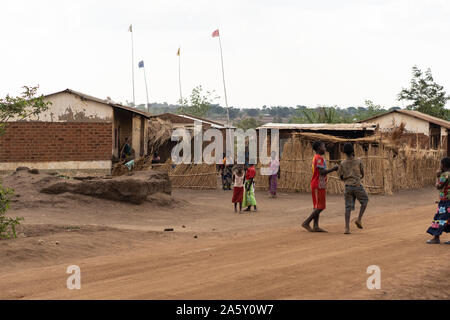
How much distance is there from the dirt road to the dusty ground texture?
1 cm

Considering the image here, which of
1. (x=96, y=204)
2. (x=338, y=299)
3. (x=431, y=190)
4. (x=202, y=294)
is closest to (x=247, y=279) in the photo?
(x=202, y=294)

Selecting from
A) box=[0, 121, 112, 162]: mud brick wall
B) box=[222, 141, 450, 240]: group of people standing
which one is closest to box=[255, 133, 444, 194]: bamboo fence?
box=[0, 121, 112, 162]: mud brick wall

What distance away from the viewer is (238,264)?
7.77m

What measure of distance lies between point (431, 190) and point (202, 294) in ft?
70.0

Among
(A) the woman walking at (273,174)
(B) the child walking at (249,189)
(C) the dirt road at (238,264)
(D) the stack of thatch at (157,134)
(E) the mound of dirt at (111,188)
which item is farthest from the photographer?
(D) the stack of thatch at (157,134)

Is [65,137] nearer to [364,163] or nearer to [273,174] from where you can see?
[273,174]

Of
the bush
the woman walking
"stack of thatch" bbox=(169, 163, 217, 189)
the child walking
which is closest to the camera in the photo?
the bush

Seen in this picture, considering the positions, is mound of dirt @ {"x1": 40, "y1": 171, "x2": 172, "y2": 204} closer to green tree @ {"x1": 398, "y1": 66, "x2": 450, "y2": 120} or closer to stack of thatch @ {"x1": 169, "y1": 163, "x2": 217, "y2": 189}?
stack of thatch @ {"x1": 169, "y1": 163, "x2": 217, "y2": 189}

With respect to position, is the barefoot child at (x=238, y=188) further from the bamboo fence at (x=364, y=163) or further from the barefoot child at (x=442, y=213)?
the barefoot child at (x=442, y=213)

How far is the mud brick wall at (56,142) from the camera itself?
71.9 feet

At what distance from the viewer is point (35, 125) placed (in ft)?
72.3

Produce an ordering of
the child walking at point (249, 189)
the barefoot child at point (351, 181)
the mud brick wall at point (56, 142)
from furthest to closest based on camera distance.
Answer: the mud brick wall at point (56, 142) → the child walking at point (249, 189) → the barefoot child at point (351, 181)

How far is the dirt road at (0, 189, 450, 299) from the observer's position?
6168 millimetres

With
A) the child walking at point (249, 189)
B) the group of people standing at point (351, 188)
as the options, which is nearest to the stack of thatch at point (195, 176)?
the child walking at point (249, 189)
